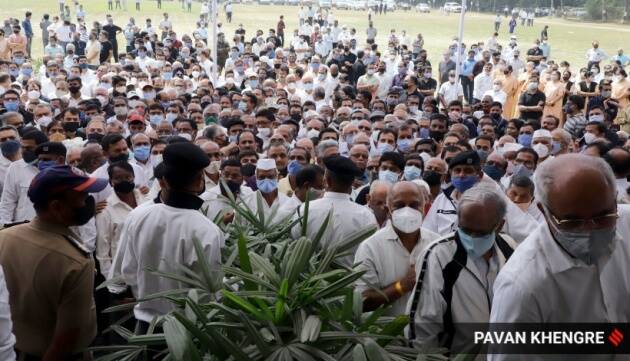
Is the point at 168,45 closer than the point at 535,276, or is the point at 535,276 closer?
Result: the point at 535,276

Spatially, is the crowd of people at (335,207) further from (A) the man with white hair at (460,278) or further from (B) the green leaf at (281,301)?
(B) the green leaf at (281,301)

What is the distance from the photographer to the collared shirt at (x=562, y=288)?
227 cm

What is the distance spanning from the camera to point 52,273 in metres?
3.16

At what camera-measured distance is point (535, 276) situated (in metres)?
2.27

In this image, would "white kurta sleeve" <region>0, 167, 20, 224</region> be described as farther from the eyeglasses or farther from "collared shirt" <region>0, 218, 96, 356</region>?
the eyeglasses

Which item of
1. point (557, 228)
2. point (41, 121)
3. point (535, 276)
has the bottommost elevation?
point (41, 121)

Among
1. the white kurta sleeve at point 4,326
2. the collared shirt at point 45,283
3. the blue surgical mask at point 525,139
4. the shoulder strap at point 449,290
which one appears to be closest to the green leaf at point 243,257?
the collared shirt at point 45,283

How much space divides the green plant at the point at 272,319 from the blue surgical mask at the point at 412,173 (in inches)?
153

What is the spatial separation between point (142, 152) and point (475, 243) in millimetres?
5555

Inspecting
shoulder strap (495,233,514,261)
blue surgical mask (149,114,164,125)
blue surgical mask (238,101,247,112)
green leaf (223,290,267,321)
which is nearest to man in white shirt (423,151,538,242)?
shoulder strap (495,233,514,261)

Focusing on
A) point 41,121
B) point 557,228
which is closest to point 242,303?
point 557,228

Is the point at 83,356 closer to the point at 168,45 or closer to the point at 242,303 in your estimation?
the point at 242,303

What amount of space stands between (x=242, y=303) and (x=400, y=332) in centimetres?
75

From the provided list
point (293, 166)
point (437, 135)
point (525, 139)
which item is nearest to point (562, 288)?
point (293, 166)
